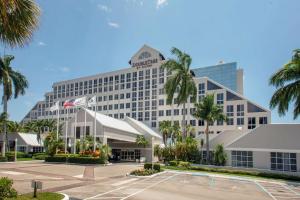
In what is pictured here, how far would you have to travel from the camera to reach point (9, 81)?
53156 millimetres

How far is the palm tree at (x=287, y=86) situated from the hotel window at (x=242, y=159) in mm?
9359

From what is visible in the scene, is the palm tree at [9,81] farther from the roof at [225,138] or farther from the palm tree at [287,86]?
the palm tree at [287,86]

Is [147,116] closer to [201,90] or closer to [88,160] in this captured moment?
[201,90]

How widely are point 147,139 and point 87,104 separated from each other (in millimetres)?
20692

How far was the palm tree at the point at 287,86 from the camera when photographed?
3388 centimetres

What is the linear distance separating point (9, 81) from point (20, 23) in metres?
48.6

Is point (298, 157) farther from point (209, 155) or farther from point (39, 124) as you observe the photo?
point (39, 124)

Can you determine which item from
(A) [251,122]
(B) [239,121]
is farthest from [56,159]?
(A) [251,122]

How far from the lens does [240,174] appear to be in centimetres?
3588

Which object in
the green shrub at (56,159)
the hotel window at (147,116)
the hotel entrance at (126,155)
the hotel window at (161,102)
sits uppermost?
the hotel window at (161,102)

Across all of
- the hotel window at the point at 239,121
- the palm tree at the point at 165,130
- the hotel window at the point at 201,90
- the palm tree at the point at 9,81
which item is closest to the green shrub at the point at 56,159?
the palm tree at the point at 9,81

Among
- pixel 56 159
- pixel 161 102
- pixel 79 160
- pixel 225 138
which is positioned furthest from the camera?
pixel 161 102

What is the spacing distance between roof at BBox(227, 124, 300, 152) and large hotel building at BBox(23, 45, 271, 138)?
20.8 meters

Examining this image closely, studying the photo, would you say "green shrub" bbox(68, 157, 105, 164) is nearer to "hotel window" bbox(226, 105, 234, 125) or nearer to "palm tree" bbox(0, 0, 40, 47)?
"hotel window" bbox(226, 105, 234, 125)
